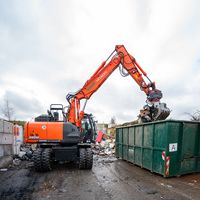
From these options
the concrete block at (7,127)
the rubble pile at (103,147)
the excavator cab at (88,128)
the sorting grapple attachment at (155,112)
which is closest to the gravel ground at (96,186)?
the sorting grapple attachment at (155,112)

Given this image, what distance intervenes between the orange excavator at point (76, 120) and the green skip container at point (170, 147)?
1.13 metres

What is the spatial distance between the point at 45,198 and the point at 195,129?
571 centimetres

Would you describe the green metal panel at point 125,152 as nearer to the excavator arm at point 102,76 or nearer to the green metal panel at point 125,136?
the green metal panel at point 125,136

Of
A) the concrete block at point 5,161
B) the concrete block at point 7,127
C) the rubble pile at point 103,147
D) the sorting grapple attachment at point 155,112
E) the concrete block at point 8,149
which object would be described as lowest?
the rubble pile at point 103,147

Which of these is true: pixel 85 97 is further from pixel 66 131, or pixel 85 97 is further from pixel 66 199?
pixel 66 199

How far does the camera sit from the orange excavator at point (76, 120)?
8.77 m

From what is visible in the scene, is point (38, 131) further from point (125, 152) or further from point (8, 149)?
point (125, 152)

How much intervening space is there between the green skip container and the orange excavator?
1.13 m

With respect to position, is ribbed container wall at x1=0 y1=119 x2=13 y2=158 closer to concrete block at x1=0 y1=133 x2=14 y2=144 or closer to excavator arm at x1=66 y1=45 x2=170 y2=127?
concrete block at x1=0 y1=133 x2=14 y2=144

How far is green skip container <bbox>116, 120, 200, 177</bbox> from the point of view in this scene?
289 inches

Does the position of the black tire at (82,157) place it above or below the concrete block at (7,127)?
below

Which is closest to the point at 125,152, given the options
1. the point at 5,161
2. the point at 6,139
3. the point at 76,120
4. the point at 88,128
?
the point at 88,128

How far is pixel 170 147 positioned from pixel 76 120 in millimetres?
4533

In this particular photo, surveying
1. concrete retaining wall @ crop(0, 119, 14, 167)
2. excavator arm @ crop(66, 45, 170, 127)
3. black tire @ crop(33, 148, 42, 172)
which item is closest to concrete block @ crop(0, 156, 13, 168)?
concrete retaining wall @ crop(0, 119, 14, 167)
